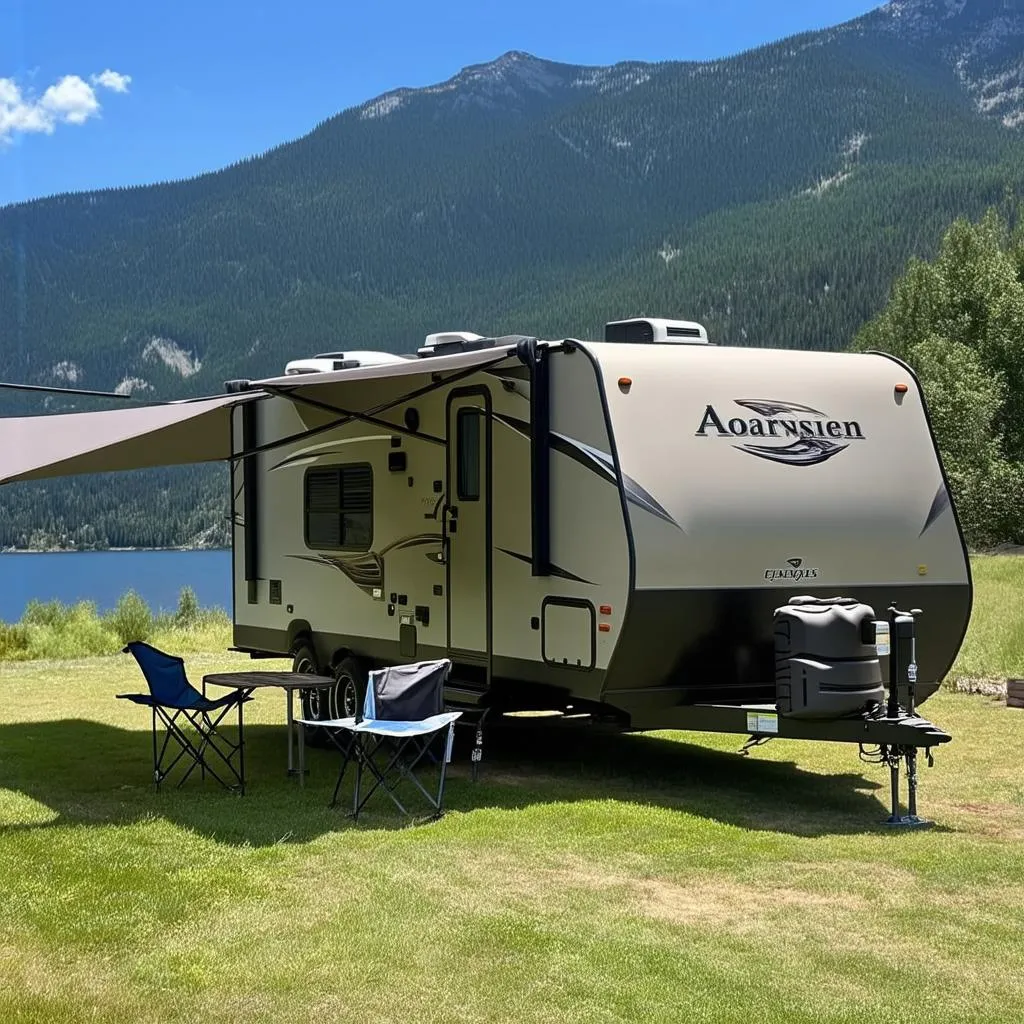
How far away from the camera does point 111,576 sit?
267 ft

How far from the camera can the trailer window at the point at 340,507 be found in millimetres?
10695

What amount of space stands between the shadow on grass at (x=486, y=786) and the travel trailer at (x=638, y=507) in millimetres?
515

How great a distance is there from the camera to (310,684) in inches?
357

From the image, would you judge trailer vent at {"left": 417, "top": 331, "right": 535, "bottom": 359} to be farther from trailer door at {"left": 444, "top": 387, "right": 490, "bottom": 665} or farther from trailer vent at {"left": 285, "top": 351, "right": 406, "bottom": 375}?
trailer vent at {"left": 285, "top": 351, "right": 406, "bottom": 375}

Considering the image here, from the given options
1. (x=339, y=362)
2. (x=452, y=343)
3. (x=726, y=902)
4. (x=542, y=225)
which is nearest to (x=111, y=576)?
(x=339, y=362)

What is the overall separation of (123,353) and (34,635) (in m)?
120

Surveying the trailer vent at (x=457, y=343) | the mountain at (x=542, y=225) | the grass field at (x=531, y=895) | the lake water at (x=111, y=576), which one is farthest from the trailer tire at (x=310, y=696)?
the mountain at (x=542, y=225)

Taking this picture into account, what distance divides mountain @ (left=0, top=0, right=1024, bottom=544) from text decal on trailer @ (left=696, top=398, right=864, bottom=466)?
69.2 m

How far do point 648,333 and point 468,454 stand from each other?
141cm

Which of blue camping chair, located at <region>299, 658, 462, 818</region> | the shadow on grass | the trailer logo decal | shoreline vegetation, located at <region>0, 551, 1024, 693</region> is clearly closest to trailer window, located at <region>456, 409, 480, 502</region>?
blue camping chair, located at <region>299, 658, 462, 818</region>

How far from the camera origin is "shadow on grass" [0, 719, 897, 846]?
26.3 feet

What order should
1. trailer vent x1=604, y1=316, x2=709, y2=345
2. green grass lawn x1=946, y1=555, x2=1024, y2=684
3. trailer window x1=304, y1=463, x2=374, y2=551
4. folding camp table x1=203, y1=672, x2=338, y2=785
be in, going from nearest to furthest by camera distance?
folding camp table x1=203, y1=672, x2=338, y2=785 → trailer vent x1=604, y1=316, x2=709, y2=345 → trailer window x1=304, y1=463, x2=374, y2=551 → green grass lawn x1=946, y1=555, x2=1024, y2=684

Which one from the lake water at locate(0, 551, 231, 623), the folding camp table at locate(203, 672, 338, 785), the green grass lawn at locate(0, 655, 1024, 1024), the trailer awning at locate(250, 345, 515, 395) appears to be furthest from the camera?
the lake water at locate(0, 551, 231, 623)

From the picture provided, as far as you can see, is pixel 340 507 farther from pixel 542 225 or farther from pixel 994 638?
pixel 542 225
